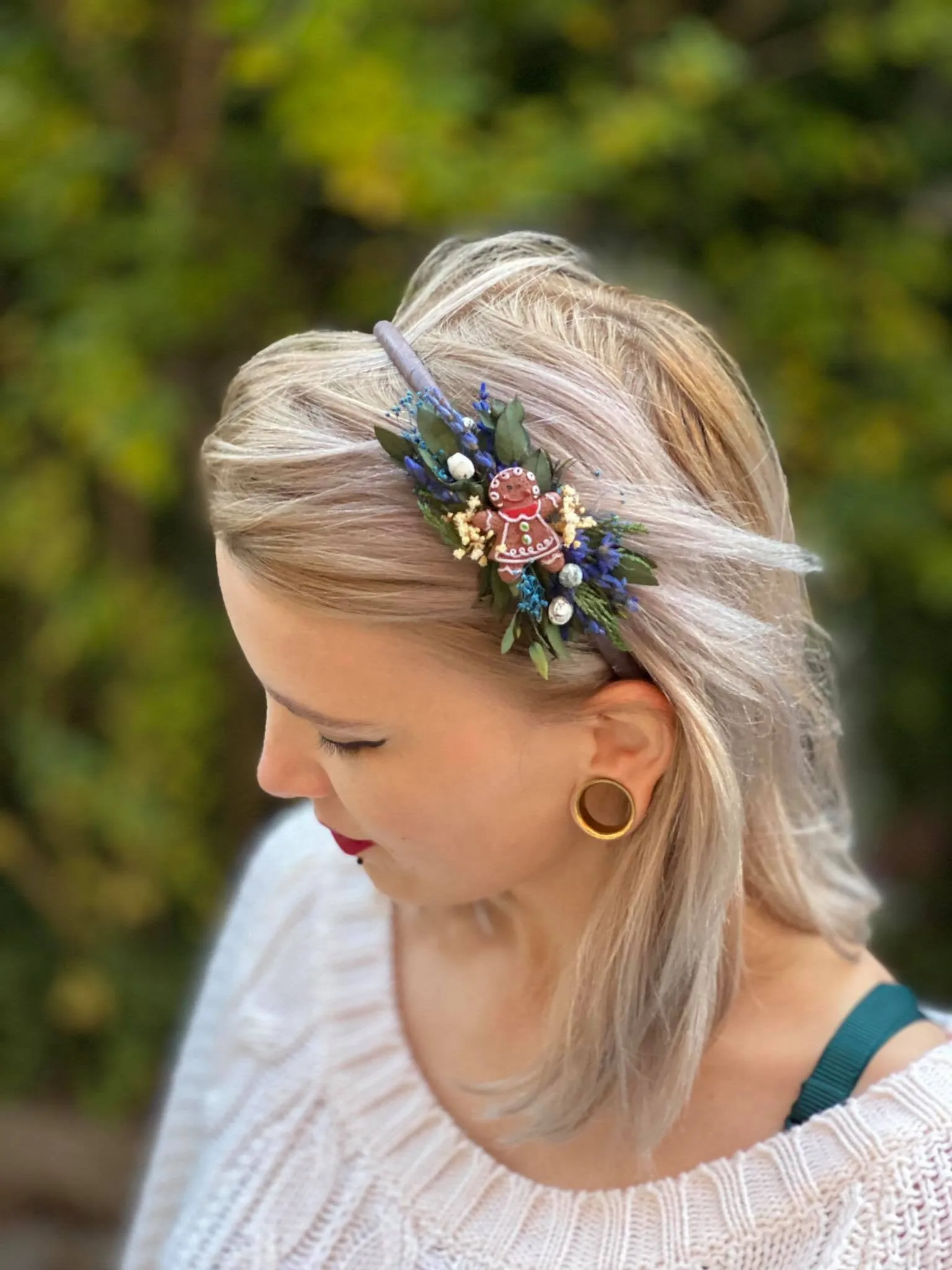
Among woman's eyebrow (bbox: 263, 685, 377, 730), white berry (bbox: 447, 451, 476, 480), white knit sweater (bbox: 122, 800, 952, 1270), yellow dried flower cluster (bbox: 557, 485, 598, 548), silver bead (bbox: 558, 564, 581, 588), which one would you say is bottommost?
white knit sweater (bbox: 122, 800, 952, 1270)

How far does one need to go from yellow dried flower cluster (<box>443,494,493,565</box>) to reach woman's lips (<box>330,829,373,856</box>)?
0.82ft

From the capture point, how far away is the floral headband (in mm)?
635

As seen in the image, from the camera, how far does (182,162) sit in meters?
1.33

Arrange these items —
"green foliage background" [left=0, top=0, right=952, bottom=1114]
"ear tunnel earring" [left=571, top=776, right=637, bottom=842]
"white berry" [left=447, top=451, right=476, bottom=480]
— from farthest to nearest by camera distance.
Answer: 1. "green foliage background" [left=0, top=0, right=952, bottom=1114]
2. "ear tunnel earring" [left=571, top=776, right=637, bottom=842]
3. "white berry" [left=447, top=451, right=476, bottom=480]

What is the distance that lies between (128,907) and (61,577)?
50cm

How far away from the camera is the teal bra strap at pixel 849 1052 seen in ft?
2.66

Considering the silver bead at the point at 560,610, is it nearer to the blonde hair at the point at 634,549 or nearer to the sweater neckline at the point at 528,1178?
the blonde hair at the point at 634,549

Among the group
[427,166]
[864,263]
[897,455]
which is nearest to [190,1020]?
[427,166]

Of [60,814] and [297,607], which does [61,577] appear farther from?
[297,607]

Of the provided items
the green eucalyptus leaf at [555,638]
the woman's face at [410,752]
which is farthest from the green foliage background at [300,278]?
the green eucalyptus leaf at [555,638]

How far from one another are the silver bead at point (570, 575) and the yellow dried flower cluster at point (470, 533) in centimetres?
5

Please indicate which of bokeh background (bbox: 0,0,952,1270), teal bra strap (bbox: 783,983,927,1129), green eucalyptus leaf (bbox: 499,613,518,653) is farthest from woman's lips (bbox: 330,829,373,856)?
bokeh background (bbox: 0,0,952,1270)

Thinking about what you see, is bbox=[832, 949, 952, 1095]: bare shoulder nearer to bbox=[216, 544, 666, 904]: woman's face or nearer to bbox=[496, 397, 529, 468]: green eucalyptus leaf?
bbox=[216, 544, 666, 904]: woman's face

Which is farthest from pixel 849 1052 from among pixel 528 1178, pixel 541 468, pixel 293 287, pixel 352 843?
pixel 293 287
